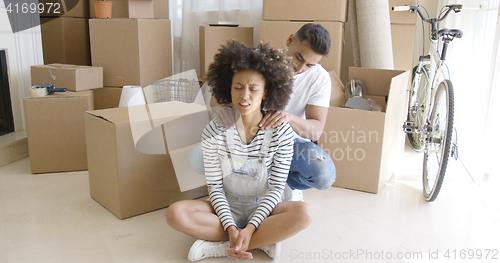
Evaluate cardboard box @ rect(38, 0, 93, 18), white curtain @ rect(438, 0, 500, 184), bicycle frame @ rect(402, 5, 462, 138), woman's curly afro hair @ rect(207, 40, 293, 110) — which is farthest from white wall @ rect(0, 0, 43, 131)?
white curtain @ rect(438, 0, 500, 184)

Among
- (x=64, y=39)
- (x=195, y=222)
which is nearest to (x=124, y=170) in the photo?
(x=195, y=222)

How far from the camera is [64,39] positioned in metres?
2.61

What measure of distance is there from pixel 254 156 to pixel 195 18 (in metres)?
1.75

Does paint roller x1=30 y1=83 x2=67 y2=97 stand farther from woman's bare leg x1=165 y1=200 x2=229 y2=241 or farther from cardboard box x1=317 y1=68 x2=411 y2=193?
cardboard box x1=317 y1=68 x2=411 y2=193

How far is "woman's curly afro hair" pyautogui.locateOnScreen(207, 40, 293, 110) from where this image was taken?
121 centimetres

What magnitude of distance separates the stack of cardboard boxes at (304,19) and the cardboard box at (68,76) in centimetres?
96

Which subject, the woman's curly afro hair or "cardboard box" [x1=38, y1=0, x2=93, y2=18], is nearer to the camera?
the woman's curly afro hair

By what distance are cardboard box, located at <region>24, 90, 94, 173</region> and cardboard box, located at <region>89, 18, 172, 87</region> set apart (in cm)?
40

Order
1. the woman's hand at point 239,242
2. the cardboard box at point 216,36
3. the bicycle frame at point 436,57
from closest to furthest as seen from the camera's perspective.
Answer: the woman's hand at point 239,242
the bicycle frame at point 436,57
the cardboard box at point 216,36

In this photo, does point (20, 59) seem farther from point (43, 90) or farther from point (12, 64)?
point (43, 90)

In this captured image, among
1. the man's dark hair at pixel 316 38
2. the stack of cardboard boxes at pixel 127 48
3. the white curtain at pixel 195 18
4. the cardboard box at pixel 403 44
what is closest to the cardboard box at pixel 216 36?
the white curtain at pixel 195 18

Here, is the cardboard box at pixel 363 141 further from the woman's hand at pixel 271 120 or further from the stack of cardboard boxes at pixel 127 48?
the stack of cardboard boxes at pixel 127 48

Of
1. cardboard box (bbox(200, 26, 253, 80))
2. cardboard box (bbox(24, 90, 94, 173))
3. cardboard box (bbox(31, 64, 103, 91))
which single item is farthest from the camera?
cardboard box (bbox(200, 26, 253, 80))

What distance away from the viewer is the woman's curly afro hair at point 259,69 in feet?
3.97
